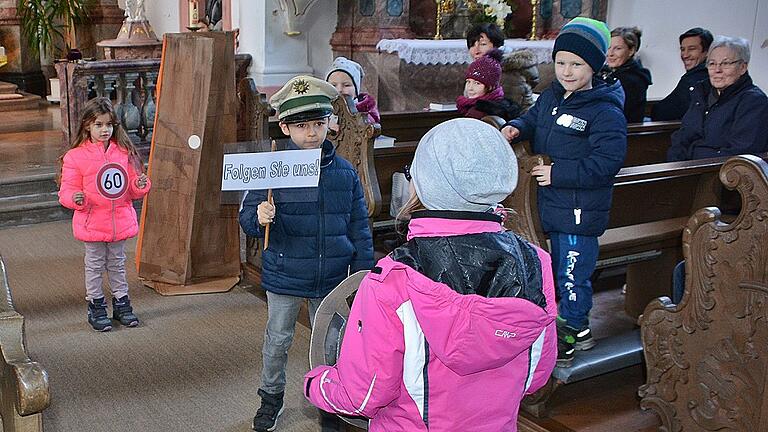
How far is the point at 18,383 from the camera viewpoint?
1.36 meters

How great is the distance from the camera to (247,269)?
4723 mm

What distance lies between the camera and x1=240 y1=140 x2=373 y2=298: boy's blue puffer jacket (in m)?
2.74

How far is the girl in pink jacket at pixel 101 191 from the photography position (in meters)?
3.74

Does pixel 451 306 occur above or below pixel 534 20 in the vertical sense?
below

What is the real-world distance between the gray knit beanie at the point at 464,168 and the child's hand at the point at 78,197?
2520 mm

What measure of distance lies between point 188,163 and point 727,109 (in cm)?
273

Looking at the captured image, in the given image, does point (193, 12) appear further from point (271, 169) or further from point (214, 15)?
point (271, 169)

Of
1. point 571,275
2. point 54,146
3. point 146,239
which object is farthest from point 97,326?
point 54,146

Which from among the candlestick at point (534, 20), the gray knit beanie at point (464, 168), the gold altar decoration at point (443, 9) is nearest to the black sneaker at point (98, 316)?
the gray knit beanie at point (464, 168)

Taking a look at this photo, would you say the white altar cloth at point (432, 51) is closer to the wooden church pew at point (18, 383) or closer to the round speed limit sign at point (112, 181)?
the round speed limit sign at point (112, 181)

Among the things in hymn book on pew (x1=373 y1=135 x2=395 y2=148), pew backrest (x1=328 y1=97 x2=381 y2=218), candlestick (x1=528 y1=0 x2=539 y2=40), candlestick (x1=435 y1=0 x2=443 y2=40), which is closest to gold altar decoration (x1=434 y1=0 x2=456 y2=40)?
candlestick (x1=435 y1=0 x2=443 y2=40)

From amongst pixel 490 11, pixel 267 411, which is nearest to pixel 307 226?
pixel 267 411

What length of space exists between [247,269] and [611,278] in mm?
2120

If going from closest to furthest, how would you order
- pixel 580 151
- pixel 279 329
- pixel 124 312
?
pixel 279 329, pixel 580 151, pixel 124 312
